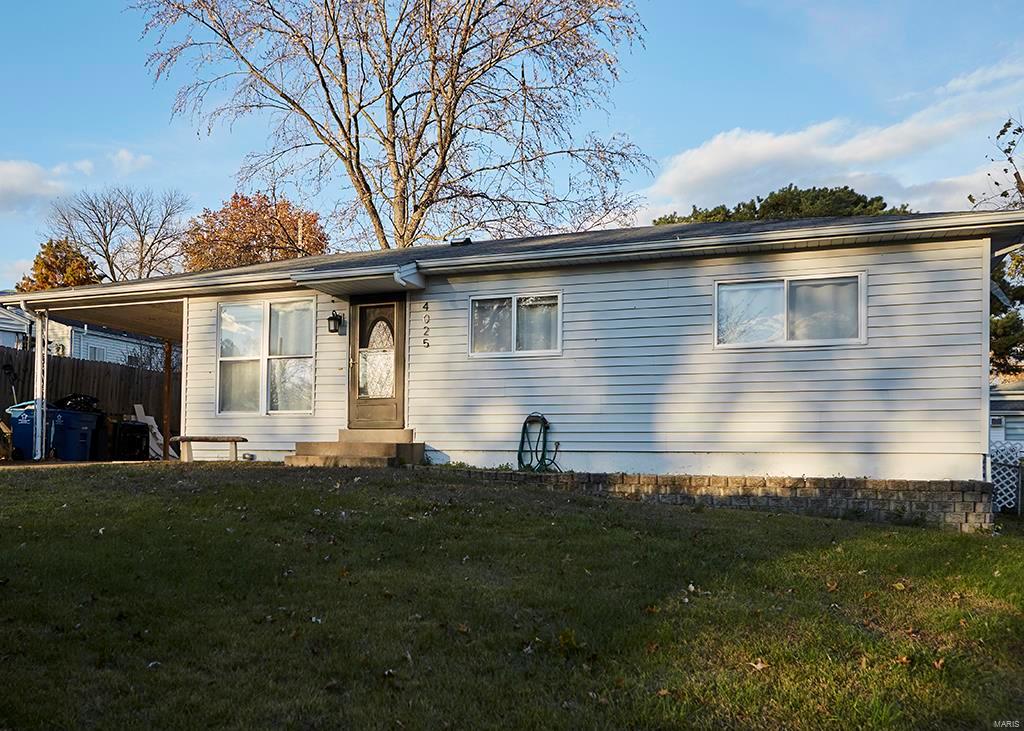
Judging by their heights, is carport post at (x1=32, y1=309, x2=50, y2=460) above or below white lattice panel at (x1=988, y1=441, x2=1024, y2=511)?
above

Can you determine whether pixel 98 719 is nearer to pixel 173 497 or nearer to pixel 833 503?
pixel 173 497

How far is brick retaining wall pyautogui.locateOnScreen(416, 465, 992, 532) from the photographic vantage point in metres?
8.18

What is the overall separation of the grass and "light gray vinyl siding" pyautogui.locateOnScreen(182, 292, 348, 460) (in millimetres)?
4500

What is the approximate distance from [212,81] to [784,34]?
1412cm

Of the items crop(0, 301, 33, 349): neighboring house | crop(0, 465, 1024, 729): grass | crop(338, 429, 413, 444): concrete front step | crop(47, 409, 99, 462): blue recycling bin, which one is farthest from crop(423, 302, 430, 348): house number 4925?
crop(0, 301, 33, 349): neighboring house

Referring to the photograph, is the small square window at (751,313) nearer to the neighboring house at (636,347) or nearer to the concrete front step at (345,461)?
the neighboring house at (636,347)

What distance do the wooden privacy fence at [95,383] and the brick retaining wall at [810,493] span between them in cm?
1000

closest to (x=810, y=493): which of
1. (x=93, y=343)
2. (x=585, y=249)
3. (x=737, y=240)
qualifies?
(x=737, y=240)

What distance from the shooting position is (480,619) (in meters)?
4.07

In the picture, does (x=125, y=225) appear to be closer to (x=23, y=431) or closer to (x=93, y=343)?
(x=93, y=343)

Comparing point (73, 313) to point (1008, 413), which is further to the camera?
point (1008, 413)

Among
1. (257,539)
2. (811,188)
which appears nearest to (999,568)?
(257,539)

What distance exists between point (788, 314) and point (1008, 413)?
58.9 ft

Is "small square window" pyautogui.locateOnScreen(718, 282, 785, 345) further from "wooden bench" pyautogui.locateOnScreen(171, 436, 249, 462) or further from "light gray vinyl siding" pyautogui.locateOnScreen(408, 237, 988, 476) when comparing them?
"wooden bench" pyautogui.locateOnScreen(171, 436, 249, 462)
